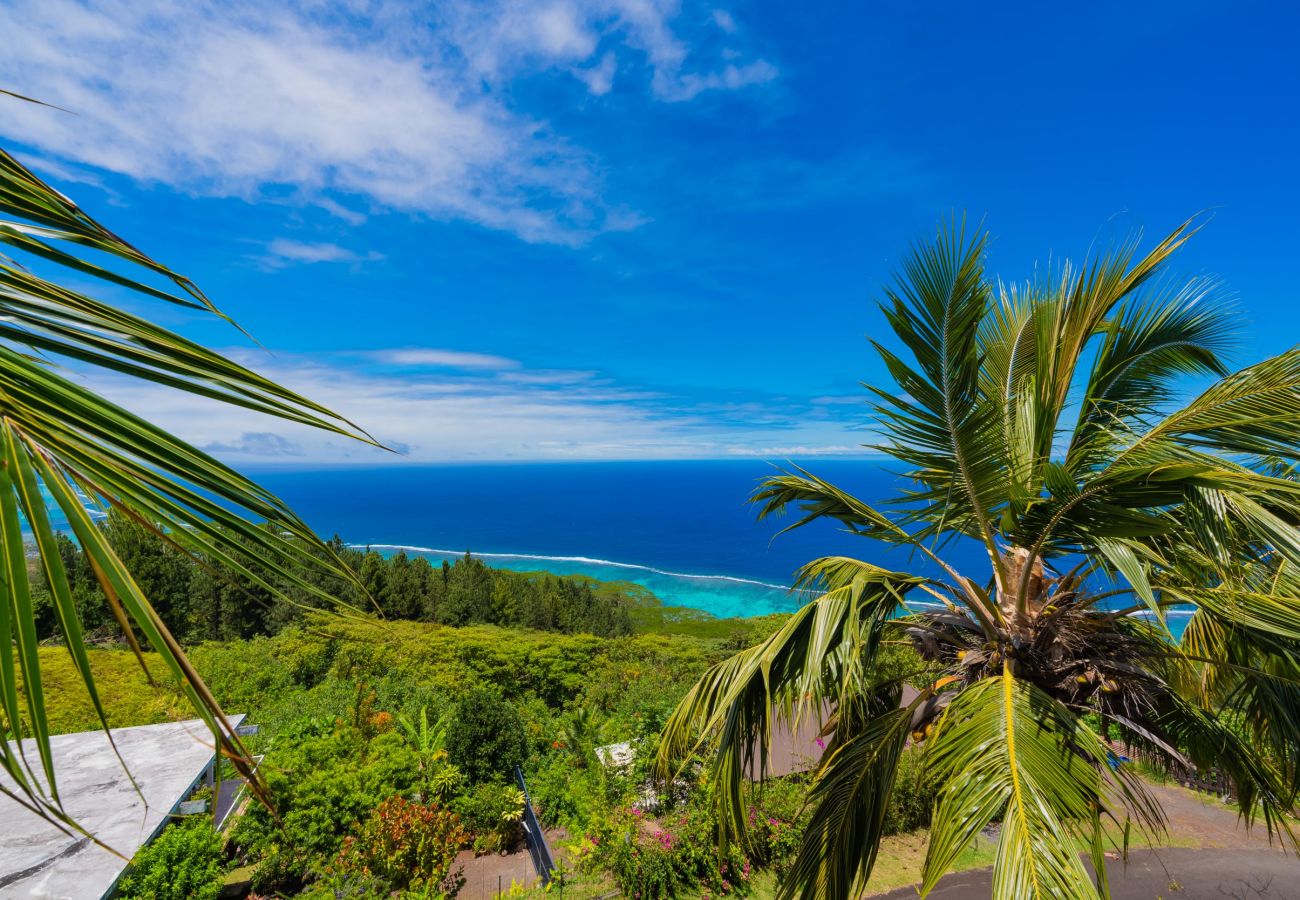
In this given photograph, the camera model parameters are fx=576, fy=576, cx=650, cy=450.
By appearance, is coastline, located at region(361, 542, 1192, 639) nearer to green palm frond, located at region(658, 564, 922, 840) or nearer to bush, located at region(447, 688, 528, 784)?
bush, located at region(447, 688, 528, 784)

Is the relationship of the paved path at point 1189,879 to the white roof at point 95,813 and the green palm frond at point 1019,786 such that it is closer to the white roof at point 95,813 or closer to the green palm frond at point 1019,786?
the green palm frond at point 1019,786

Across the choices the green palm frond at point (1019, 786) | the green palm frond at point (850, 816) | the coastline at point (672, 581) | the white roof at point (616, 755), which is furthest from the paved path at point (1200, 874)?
the coastline at point (672, 581)

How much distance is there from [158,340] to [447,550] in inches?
3065

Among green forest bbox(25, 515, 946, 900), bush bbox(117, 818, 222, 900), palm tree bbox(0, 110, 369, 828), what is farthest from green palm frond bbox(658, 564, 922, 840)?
bush bbox(117, 818, 222, 900)

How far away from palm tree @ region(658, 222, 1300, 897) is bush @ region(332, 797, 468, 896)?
5.11m

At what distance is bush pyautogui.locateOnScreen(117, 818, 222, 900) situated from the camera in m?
5.28

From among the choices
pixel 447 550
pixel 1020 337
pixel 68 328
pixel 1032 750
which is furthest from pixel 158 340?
pixel 447 550

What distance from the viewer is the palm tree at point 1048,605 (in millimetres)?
2447

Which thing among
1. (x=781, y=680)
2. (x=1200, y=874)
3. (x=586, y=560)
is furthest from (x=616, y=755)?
(x=586, y=560)

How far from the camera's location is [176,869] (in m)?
5.40

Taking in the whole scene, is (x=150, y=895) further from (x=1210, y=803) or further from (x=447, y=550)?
(x=447, y=550)

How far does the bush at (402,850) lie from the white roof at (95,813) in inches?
79.1

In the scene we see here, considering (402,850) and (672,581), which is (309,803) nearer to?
(402,850)

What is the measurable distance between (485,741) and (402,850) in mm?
2915
